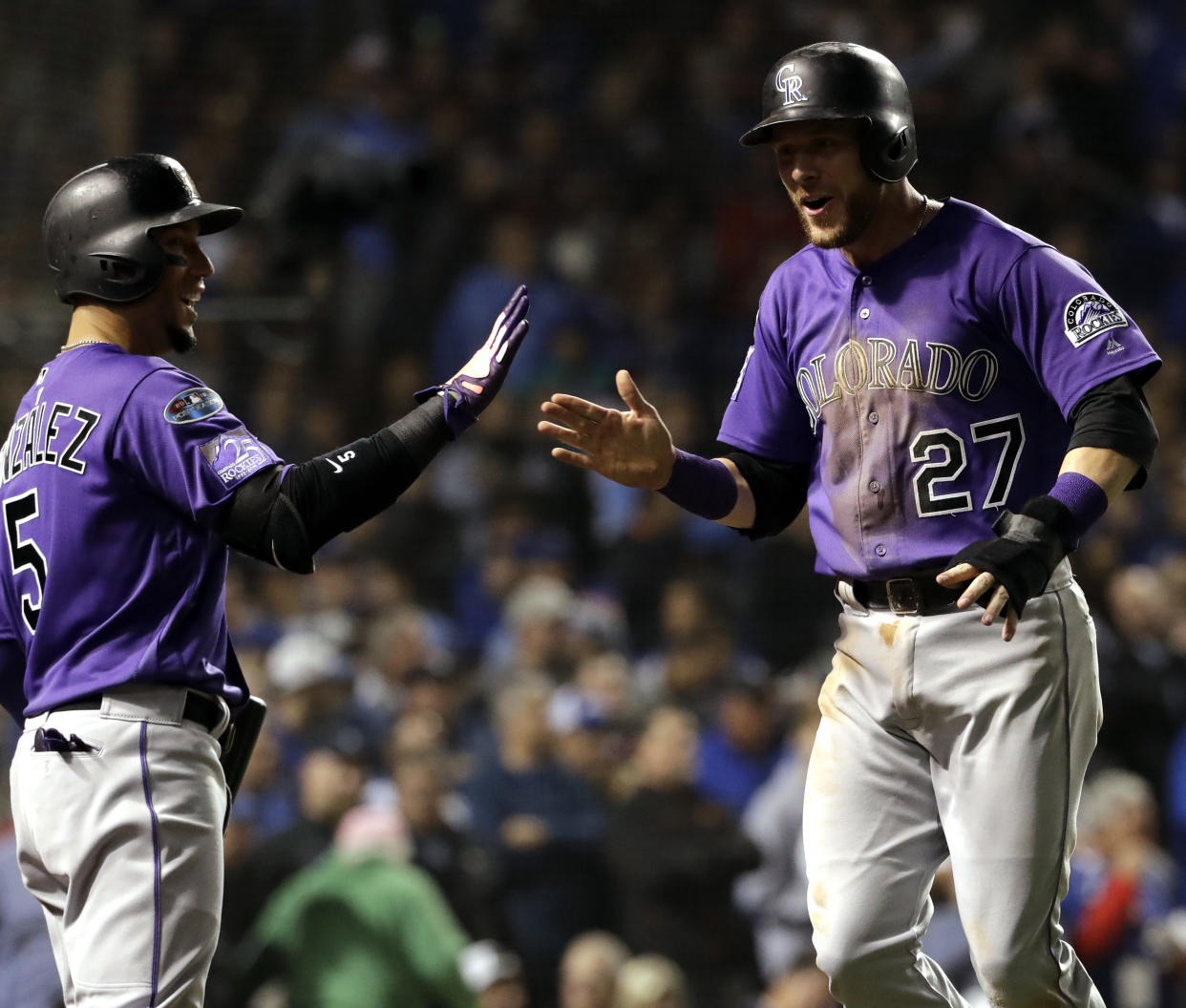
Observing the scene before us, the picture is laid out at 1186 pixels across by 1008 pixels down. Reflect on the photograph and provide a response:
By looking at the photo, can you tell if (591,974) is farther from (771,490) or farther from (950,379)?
(950,379)

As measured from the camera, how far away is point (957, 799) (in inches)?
134

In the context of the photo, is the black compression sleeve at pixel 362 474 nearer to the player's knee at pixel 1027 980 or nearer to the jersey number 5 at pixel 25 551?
the jersey number 5 at pixel 25 551

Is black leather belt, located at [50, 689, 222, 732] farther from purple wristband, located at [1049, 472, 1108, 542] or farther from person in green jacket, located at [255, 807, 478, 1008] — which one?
person in green jacket, located at [255, 807, 478, 1008]

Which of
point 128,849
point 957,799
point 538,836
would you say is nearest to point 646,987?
point 538,836

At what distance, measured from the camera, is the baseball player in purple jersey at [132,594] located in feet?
10.5

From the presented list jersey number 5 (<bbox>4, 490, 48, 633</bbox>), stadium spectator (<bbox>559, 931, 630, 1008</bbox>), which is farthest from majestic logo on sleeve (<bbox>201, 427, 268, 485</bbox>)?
stadium spectator (<bbox>559, 931, 630, 1008</bbox>)

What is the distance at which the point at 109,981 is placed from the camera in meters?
3.14

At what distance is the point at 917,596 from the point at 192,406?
146cm

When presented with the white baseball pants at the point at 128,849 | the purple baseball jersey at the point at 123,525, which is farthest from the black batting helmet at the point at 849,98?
the white baseball pants at the point at 128,849

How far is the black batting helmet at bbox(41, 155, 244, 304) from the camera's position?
135 inches

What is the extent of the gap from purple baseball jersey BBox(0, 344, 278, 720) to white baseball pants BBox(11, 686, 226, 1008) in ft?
0.27

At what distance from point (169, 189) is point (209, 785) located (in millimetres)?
1200

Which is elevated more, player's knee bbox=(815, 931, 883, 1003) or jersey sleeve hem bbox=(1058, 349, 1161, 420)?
jersey sleeve hem bbox=(1058, 349, 1161, 420)

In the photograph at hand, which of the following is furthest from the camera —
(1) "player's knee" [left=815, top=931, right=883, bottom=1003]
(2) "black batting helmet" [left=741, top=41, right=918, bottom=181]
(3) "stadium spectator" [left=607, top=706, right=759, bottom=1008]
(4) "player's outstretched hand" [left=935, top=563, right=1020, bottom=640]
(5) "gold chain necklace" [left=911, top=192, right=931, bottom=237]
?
(3) "stadium spectator" [left=607, top=706, right=759, bottom=1008]
